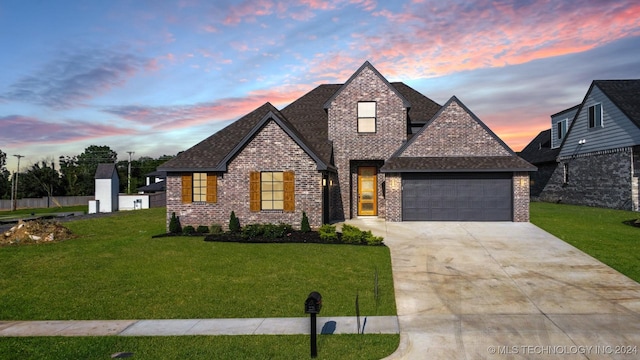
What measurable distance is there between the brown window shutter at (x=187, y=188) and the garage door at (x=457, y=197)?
35.8ft

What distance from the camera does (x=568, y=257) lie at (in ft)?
43.7

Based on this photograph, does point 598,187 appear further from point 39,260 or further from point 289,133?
point 39,260

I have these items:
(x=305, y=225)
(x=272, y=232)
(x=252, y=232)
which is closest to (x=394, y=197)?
(x=305, y=225)

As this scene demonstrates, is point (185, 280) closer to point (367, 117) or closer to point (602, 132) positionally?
point (367, 117)

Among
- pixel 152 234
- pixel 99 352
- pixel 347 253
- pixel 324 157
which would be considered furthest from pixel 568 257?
pixel 152 234

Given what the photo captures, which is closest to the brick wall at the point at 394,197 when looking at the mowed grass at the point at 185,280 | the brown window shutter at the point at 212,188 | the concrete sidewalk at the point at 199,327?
the mowed grass at the point at 185,280

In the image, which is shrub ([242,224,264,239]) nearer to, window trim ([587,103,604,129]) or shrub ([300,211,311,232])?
shrub ([300,211,311,232])

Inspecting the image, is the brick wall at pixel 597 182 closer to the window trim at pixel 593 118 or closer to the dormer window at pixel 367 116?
the window trim at pixel 593 118

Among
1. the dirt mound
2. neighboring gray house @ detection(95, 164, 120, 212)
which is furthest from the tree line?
the dirt mound

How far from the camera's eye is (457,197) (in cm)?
2109

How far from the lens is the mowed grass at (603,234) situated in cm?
1267

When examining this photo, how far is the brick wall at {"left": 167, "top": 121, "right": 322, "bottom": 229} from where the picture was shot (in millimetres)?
18953

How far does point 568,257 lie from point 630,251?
2480 millimetres

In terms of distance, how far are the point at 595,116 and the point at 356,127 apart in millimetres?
18485
